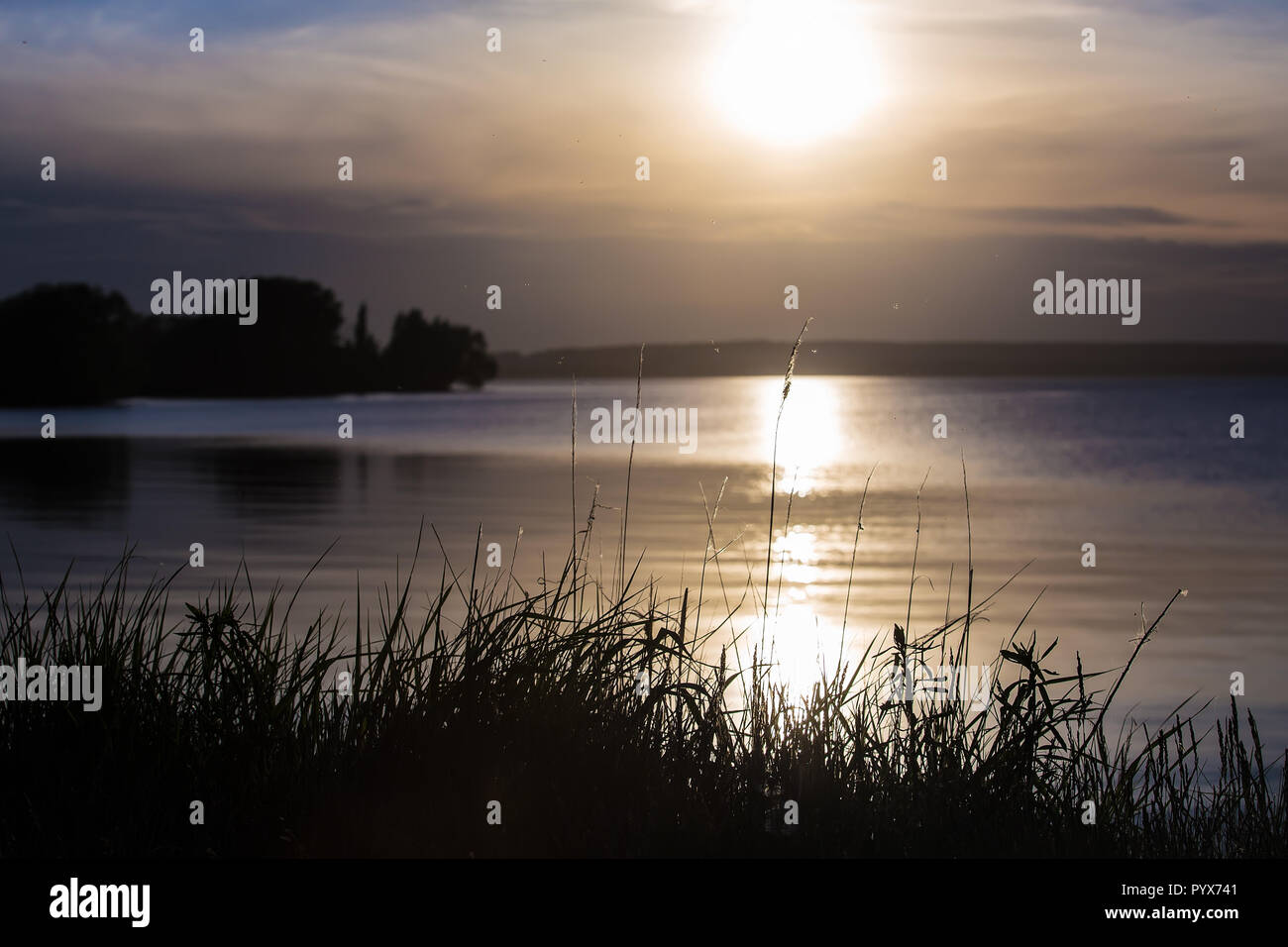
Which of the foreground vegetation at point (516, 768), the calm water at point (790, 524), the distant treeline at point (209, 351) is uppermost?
the distant treeline at point (209, 351)

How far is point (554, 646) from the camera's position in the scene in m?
4.55

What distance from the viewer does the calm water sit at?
488 inches

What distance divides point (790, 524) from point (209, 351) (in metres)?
114

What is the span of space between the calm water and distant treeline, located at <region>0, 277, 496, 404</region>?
33.5 meters

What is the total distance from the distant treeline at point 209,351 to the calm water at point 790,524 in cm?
3346

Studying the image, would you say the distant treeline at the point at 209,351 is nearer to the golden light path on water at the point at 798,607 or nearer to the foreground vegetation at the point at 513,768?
the golden light path on water at the point at 798,607

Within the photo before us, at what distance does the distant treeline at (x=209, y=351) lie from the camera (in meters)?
85.9

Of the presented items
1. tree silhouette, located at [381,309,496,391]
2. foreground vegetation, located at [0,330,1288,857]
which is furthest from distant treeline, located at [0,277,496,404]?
foreground vegetation, located at [0,330,1288,857]

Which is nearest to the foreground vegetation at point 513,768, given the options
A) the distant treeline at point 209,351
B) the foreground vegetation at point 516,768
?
the foreground vegetation at point 516,768

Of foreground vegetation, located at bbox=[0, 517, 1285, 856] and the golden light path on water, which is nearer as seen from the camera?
foreground vegetation, located at bbox=[0, 517, 1285, 856]

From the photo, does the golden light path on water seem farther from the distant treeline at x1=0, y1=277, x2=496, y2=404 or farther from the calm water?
the distant treeline at x1=0, y1=277, x2=496, y2=404

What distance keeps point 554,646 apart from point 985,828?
4.92 feet

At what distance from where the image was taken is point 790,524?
7.55 metres
